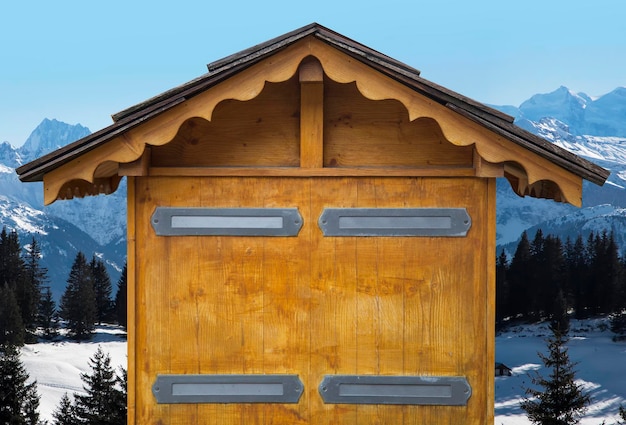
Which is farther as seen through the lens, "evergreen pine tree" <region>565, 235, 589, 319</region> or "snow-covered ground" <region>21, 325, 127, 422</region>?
"evergreen pine tree" <region>565, 235, 589, 319</region>

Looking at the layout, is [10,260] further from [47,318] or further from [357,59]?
[357,59]

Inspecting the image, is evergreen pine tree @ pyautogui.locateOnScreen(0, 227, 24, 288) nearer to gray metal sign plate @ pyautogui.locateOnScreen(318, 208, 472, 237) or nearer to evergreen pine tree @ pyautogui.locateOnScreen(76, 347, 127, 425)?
evergreen pine tree @ pyautogui.locateOnScreen(76, 347, 127, 425)

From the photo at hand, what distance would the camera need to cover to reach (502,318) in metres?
110

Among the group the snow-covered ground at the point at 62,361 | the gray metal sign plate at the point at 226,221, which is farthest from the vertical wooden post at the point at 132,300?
the snow-covered ground at the point at 62,361

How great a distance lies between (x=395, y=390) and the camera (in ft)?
23.1

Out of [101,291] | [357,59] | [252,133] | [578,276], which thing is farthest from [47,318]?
[357,59]

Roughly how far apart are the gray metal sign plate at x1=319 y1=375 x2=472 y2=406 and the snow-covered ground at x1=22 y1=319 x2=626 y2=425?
75008mm

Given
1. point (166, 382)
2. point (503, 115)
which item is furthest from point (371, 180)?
point (166, 382)

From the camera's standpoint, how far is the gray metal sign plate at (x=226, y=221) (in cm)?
700

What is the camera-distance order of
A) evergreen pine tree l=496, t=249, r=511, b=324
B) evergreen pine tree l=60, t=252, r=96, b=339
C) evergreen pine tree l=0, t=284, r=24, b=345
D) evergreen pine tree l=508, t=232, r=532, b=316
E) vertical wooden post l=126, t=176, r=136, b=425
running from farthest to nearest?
1. evergreen pine tree l=508, t=232, r=532, b=316
2. evergreen pine tree l=496, t=249, r=511, b=324
3. evergreen pine tree l=60, t=252, r=96, b=339
4. evergreen pine tree l=0, t=284, r=24, b=345
5. vertical wooden post l=126, t=176, r=136, b=425

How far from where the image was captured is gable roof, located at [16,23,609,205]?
637 cm

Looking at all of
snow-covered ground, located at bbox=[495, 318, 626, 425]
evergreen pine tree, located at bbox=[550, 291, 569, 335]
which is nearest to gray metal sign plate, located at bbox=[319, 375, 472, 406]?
snow-covered ground, located at bbox=[495, 318, 626, 425]

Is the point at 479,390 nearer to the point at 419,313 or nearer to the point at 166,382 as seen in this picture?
the point at 419,313

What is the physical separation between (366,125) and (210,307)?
7.72 ft
